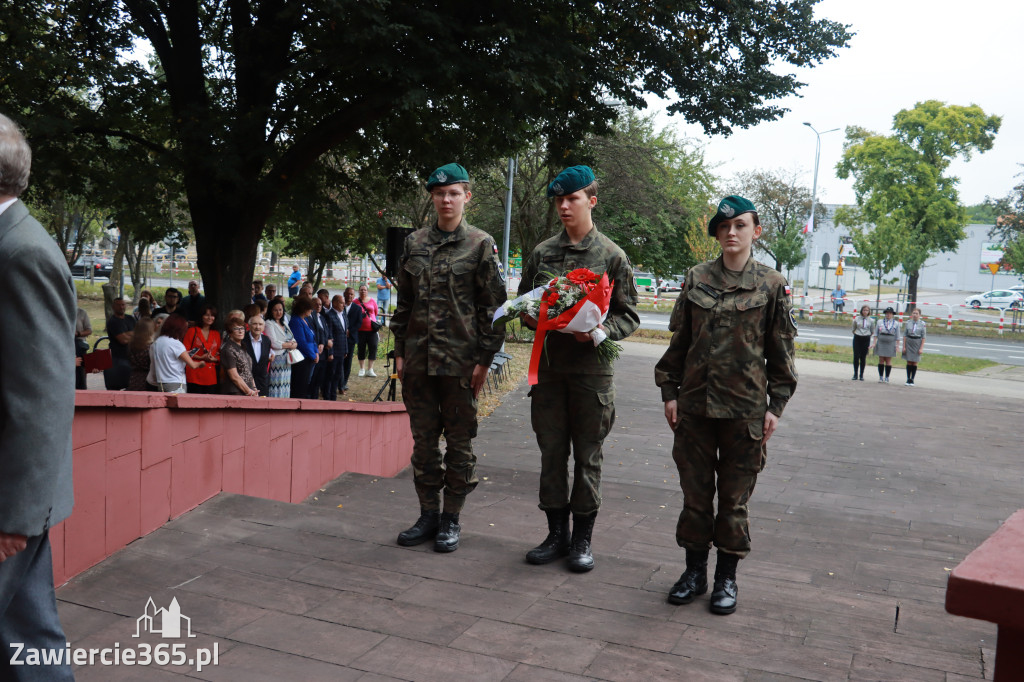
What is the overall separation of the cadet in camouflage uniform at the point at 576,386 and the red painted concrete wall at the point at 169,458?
199 cm

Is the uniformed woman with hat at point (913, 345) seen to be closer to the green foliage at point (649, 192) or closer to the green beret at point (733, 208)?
the green foliage at point (649, 192)

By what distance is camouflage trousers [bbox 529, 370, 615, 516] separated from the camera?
4328mm

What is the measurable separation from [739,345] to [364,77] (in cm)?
791

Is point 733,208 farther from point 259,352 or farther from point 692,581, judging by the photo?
point 259,352

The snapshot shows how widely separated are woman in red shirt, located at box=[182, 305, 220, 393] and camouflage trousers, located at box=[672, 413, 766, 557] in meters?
6.34

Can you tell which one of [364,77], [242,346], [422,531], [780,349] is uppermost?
[364,77]

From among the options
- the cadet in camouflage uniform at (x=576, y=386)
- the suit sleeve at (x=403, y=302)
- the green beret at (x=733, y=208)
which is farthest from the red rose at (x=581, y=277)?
the suit sleeve at (x=403, y=302)

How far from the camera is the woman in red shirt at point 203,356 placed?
29.6 ft

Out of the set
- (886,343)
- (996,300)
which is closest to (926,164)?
(996,300)

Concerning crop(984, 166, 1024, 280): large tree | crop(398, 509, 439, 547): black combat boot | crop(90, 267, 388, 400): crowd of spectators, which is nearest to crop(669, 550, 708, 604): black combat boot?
crop(398, 509, 439, 547): black combat boot

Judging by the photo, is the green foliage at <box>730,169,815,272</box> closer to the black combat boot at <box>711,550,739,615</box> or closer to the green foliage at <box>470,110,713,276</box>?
the green foliage at <box>470,110,713,276</box>

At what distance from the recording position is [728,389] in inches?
154
